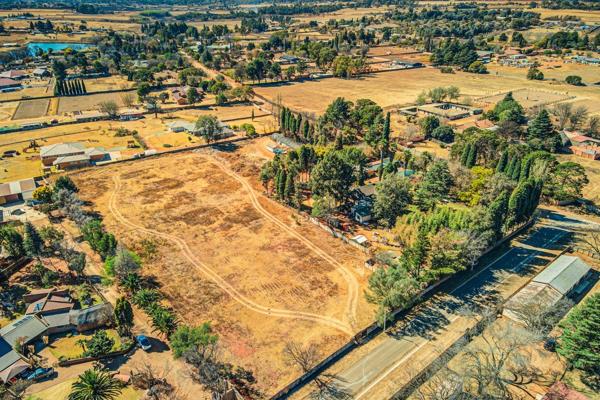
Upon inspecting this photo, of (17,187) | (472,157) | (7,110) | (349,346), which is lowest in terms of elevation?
(349,346)

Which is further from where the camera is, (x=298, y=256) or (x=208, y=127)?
(x=208, y=127)

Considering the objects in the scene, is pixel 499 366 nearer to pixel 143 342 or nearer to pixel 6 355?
A: pixel 143 342

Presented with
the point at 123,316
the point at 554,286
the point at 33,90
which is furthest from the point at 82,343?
the point at 33,90

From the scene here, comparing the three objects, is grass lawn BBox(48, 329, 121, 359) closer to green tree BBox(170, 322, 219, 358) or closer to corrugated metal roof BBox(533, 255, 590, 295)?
green tree BBox(170, 322, 219, 358)

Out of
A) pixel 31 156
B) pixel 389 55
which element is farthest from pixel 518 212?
pixel 389 55

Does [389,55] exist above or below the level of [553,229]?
above

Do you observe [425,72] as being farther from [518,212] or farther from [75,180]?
[75,180]
